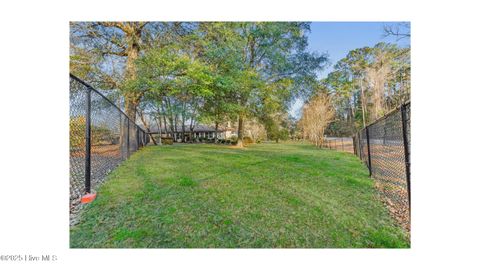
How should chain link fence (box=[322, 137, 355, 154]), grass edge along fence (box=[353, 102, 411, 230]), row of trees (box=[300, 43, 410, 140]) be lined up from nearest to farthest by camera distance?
grass edge along fence (box=[353, 102, 411, 230]), row of trees (box=[300, 43, 410, 140]), chain link fence (box=[322, 137, 355, 154])

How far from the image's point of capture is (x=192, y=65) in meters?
3.76

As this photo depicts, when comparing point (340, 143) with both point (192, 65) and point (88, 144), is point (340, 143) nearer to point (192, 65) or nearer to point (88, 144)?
point (192, 65)

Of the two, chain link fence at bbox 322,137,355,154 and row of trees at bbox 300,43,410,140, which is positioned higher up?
row of trees at bbox 300,43,410,140

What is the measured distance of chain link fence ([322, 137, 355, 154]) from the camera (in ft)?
22.8

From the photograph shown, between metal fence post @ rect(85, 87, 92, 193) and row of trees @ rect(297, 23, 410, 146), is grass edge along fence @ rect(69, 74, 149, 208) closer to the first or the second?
metal fence post @ rect(85, 87, 92, 193)

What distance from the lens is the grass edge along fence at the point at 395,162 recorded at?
1458mm

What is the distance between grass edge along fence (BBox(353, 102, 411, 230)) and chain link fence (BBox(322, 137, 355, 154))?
4.81 m

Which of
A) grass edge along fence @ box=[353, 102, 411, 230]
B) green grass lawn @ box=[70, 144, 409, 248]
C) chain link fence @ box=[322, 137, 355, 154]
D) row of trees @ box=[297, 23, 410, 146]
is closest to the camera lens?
green grass lawn @ box=[70, 144, 409, 248]

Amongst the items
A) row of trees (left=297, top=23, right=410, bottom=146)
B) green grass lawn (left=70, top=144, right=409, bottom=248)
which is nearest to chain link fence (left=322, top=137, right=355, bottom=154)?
row of trees (left=297, top=23, right=410, bottom=146)

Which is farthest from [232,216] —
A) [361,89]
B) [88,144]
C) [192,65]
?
[361,89]

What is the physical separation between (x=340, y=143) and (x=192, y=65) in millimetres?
6677
